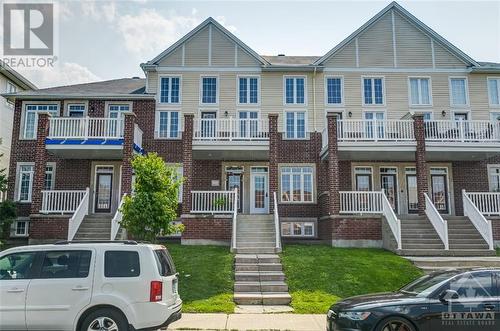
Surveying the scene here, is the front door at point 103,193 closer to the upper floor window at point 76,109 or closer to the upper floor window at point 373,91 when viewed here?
the upper floor window at point 76,109

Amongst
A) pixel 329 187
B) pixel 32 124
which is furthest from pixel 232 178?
pixel 32 124

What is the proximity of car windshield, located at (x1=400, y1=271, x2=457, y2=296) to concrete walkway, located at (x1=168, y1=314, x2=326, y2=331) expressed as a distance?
196cm

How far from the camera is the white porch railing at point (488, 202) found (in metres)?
17.3

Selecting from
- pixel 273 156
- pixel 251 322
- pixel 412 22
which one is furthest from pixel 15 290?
pixel 412 22

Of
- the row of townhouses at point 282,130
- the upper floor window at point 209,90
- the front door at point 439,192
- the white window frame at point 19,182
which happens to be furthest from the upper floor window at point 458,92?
the white window frame at point 19,182

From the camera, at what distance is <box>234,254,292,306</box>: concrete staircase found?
10781mm

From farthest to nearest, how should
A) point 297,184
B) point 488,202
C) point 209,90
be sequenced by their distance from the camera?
point 209,90 → point 297,184 → point 488,202

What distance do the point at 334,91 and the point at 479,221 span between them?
9006mm

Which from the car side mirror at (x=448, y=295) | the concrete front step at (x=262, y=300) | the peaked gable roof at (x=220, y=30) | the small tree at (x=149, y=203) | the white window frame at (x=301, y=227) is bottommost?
the concrete front step at (x=262, y=300)

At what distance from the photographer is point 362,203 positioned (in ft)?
55.6

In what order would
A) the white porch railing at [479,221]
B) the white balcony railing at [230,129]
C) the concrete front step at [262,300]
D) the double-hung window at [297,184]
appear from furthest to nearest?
the double-hung window at [297,184] < the white balcony railing at [230,129] < the white porch railing at [479,221] < the concrete front step at [262,300]

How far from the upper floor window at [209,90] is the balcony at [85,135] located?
4.38 meters

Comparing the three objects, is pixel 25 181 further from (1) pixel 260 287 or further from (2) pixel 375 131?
(2) pixel 375 131

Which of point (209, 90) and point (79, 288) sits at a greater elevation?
point (209, 90)
